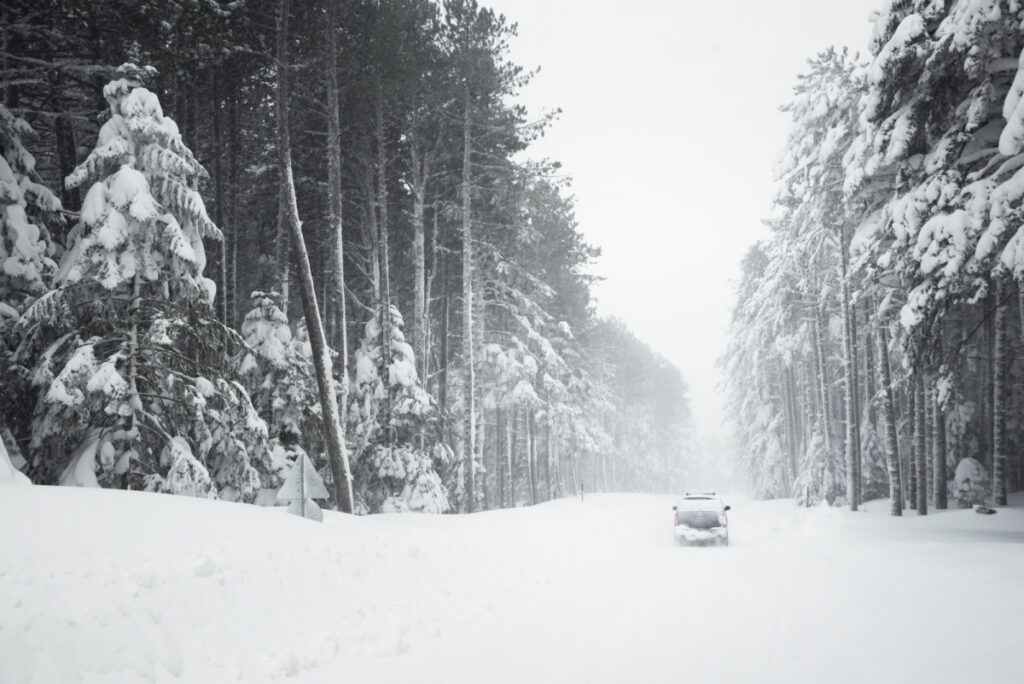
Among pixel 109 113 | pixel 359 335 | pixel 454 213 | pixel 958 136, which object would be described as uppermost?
pixel 454 213

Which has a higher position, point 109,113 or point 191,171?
point 109,113

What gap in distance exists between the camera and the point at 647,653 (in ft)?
22.5

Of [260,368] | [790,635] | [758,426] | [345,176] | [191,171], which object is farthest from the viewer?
[758,426]

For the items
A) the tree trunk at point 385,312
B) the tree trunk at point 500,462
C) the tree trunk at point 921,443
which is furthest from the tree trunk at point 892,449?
the tree trunk at point 500,462

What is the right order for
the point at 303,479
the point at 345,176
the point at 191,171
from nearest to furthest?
the point at 303,479 → the point at 191,171 → the point at 345,176

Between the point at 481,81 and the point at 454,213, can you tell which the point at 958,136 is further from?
the point at 454,213

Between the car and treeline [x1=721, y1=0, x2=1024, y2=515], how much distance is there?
21.0 feet

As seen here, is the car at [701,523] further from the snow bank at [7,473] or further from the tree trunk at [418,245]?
the snow bank at [7,473]

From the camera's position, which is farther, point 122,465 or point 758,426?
point 758,426

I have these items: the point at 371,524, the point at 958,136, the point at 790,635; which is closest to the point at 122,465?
the point at 371,524

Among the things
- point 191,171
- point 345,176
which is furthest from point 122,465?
point 345,176

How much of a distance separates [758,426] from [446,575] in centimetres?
3799

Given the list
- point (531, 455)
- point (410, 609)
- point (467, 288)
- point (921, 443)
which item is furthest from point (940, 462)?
point (410, 609)

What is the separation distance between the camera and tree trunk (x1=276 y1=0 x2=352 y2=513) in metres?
12.9
